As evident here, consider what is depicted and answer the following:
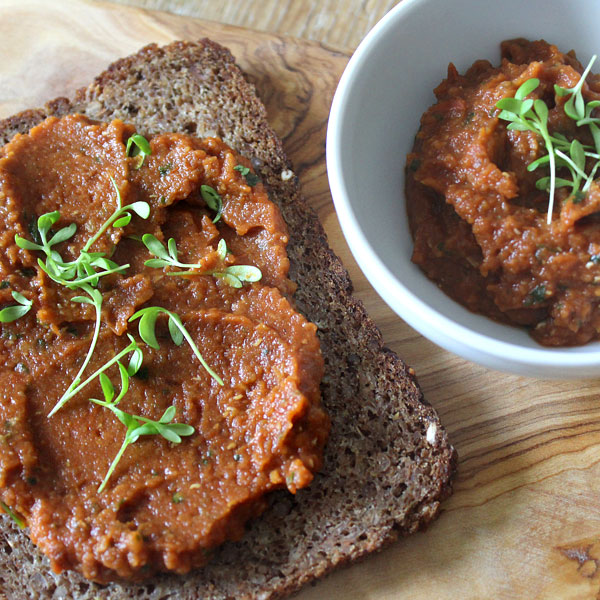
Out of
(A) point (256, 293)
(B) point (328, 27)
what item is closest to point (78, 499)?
(A) point (256, 293)

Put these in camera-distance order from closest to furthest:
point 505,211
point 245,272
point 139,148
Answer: point 505,211
point 245,272
point 139,148

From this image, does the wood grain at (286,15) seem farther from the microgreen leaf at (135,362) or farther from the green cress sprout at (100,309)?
the microgreen leaf at (135,362)

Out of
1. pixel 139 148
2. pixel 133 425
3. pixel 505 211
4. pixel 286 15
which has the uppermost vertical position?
pixel 505 211

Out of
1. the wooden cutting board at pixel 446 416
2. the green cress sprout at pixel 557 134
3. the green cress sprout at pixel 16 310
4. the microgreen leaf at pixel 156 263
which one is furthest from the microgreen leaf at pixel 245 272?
Result: the green cress sprout at pixel 557 134

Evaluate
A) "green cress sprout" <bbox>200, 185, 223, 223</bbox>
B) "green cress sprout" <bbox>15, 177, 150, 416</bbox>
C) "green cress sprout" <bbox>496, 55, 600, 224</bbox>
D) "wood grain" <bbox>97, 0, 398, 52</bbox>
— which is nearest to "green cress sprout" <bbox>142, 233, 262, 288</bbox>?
"green cress sprout" <bbox>15, 177, 150, 416</bbox>

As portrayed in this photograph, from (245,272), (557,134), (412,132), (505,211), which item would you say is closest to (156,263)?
(245,272)

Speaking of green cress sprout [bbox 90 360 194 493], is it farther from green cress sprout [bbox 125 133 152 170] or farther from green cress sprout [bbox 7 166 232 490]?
green cress sprout [bbox 125 133 152 170]

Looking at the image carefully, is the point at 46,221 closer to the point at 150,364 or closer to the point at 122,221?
the point at 122,221
